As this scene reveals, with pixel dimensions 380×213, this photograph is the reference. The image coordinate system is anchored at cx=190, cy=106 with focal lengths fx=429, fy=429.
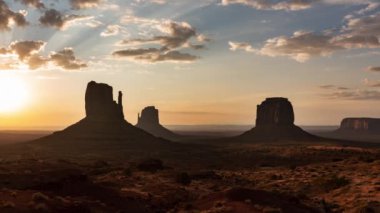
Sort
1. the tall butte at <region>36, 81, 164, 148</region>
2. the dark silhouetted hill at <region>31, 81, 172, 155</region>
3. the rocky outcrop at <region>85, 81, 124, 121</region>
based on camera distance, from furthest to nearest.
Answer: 1. the rocky outcrop at <region>85, 81, 124, 121</region>
2. the tall butte at <region>36, 81, 164, 148</region>
3. the dark silhouetted hill at <region>31, 81, 172, 155</region>

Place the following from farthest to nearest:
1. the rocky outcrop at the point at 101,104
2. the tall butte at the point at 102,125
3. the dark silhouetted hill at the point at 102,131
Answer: the rocky outcrop at the point at 101,104, the tall butte at the point at 102,125, the dark silhouetted hill at the point at 102,131

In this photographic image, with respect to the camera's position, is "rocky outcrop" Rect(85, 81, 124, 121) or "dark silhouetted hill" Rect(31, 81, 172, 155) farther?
"rocky outcrop" Rect(85, 81, 124, 121)

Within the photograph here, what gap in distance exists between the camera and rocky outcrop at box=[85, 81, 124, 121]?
154 meters

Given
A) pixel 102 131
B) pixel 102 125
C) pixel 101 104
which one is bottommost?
pixel 102 131

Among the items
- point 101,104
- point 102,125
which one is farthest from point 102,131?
point 101,104

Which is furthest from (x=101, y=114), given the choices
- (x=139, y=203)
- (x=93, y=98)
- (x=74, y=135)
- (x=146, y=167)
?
(x=139, y=203)

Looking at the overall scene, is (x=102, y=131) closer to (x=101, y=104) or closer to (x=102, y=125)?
(x=102, y=125)

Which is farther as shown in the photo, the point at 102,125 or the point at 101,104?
the point at 101,104

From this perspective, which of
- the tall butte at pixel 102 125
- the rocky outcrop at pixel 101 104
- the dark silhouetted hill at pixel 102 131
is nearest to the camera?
the dark silhouetted hill at pixel 102 131

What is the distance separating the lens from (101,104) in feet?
508

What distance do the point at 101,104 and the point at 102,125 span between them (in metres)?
8.55

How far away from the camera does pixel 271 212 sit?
96.0 ft

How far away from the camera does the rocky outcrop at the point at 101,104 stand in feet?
505

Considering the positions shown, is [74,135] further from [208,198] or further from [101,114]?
[208,198]
